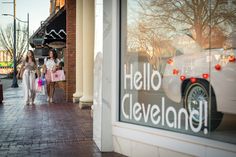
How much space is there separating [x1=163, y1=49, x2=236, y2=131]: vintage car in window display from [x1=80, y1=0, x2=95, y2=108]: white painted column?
7158 mm

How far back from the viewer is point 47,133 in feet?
25.6

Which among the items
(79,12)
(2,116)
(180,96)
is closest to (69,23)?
(79,12)

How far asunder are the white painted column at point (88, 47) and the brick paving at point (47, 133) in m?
0.89

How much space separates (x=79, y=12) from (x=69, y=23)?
1041 millimetres

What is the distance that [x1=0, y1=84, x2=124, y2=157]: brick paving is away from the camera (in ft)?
20.5

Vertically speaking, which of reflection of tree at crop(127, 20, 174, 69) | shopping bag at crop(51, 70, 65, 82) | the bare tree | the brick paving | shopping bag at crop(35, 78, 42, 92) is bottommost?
the brick paving

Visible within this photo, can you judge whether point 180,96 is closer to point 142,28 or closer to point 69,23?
point 142,28

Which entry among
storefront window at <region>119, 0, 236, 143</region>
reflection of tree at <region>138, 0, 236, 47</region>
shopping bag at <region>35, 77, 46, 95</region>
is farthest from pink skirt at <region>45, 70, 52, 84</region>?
reflection of tree at <region>138, 0, 236, 47</region>

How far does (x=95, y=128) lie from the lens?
6.70m

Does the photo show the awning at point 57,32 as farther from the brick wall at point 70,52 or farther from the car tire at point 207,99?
the car tire at point 207,99

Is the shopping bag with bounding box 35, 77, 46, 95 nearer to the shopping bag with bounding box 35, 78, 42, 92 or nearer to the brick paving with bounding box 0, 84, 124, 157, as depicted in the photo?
the shopping bag with bounding box 35, 78, 42, 92

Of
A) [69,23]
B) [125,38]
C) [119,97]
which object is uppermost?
[69,23]

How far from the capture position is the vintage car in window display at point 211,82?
16.1 feet

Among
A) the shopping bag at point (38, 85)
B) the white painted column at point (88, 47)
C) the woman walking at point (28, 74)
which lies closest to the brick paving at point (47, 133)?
the white painted column at point (88, 47)
